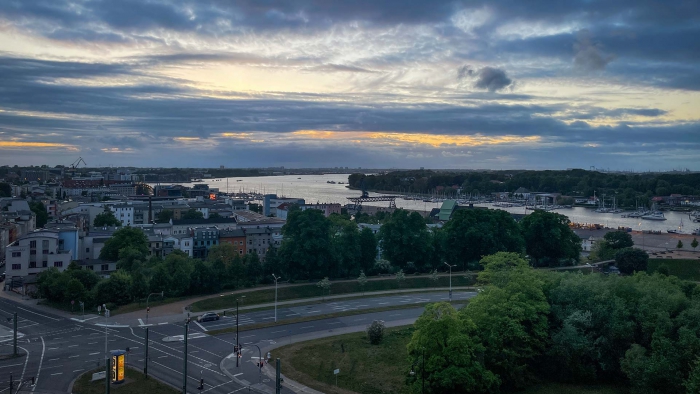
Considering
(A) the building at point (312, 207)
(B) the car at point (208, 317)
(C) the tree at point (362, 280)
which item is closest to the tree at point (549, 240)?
(C) the tree at point (362, 280)

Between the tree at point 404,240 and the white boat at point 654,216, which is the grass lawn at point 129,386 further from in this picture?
the white boat at point 654,216

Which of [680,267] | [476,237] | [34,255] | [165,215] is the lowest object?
[34,255]

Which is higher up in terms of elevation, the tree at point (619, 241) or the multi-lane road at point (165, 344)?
the tree at point (619, 241)

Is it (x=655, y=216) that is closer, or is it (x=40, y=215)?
(x=40, y=215)

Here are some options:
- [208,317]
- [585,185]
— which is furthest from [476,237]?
[585,185]

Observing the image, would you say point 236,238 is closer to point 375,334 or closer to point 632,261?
point 375,334

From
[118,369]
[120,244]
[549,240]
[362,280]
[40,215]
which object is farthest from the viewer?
[40,215]

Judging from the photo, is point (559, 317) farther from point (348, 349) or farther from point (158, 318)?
point (158, 318)
